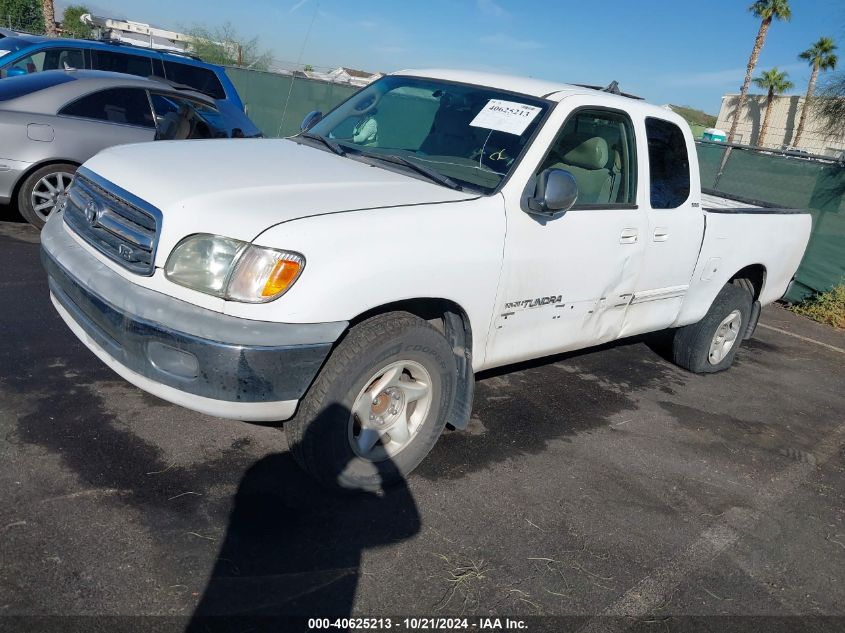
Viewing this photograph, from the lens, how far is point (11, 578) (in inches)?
100

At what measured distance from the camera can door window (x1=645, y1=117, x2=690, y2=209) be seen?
14.9 ft

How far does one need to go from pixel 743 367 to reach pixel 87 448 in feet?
18.2

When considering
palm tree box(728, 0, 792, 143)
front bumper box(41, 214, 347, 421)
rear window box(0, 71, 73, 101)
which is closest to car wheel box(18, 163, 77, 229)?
rear window box(0, 71, 73, 101)

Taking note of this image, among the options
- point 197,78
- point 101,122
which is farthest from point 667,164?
point 197,78

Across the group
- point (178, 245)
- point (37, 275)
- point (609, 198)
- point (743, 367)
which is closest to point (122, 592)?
point (178, 245)

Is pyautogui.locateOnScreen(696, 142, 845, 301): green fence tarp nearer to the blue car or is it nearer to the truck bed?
the truck bed

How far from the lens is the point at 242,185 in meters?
3.21

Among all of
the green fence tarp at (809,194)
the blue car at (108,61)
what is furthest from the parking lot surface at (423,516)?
the blue car at (108,61)

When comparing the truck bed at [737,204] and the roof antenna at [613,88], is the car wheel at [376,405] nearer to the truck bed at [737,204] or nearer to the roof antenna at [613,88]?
the roof antenna at [613,88]

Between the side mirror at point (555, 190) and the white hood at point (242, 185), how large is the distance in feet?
1.11

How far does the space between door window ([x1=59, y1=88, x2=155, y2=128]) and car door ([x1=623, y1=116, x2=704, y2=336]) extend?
210 inches

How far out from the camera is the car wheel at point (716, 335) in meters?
5.77

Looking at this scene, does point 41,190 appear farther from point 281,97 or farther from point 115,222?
point 281,97

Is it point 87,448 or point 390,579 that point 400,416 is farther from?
point 87,448
